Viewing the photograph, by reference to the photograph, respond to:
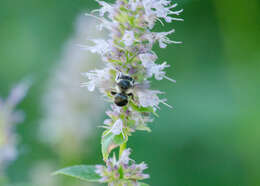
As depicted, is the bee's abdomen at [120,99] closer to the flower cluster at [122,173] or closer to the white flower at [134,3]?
the flower cluster at [122,173]

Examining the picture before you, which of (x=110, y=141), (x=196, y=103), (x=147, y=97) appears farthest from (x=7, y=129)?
(x=196, y=103)

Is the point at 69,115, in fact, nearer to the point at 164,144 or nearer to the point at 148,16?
the point at 164,144

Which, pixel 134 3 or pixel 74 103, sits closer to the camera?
pixel 134 3

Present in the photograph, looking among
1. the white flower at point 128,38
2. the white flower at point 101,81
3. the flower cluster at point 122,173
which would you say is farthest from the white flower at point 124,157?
the white flower at point 128,38

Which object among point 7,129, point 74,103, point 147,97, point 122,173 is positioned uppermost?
point 74,103

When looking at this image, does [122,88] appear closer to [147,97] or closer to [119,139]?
[147,97]
